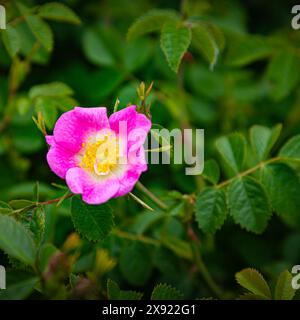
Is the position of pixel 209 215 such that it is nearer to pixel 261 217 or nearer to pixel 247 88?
pixel 261 217

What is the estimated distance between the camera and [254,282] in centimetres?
115

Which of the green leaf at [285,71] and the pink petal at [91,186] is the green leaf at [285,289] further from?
the green leaf at [285,71]

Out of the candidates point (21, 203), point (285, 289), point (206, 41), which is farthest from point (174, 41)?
point (285, 289)

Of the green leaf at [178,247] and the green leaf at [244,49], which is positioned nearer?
the green leaf at [178,247]

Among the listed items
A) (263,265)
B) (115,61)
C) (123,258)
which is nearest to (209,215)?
(123,258)

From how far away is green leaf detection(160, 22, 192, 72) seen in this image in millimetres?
1271

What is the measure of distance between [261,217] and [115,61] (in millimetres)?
967

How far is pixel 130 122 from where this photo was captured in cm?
110

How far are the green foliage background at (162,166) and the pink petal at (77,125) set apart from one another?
0.35 feet

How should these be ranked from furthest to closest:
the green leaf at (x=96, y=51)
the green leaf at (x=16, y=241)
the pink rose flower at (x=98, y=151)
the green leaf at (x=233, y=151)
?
the green leaf at (x=96, y=51) → the green leaf at (x=233, y=151) → the pink rose flower at (x=98, y=151) → the green leaf at (x=16, y=241)

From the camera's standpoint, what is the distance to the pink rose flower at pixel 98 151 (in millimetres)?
1057
